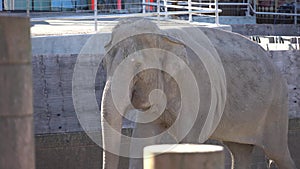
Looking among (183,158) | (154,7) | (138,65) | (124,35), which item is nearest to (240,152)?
(138,65)

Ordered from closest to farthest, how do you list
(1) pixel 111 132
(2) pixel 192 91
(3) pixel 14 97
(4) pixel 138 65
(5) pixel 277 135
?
(3) pixel 14 97
(1) pixel 111 132
(4) pixel 138 65
(2) pixel 192 91
(5) pixel 277 135

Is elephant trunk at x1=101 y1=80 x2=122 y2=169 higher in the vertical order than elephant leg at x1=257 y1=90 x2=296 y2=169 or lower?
higher

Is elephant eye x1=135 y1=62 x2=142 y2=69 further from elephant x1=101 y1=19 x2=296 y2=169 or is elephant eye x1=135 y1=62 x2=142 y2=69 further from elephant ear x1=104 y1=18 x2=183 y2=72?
elephant ear x1=104 y1=18 x2=183 y2=72

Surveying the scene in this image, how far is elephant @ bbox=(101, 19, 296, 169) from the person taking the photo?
6941 millimetres

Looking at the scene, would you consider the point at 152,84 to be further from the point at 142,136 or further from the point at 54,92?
the point at 54,92

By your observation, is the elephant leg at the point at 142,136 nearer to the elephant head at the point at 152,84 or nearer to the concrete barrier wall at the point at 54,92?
the elephant head at the point at 152,84

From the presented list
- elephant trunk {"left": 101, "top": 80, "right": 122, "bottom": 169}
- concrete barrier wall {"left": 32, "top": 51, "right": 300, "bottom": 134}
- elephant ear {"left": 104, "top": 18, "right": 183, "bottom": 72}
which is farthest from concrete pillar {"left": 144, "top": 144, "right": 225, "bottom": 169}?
concrete barrier wall {"left": 32, "top": 51, "right": 300, "bottom": 134}

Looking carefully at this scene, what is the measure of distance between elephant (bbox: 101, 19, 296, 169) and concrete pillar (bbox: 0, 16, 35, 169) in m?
2.08

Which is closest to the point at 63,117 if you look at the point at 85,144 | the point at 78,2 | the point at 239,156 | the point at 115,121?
the point at 85,144

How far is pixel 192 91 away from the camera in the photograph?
763 cm

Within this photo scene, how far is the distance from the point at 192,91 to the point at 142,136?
56 cm

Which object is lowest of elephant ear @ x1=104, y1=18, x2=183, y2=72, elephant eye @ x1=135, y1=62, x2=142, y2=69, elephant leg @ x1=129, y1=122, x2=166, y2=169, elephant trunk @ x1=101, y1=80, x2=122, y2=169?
elephant leg @ x1=129, y1=122, x2=166, y2=169

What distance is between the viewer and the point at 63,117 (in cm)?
977

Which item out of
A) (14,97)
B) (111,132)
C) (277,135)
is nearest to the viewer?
(14,97)
